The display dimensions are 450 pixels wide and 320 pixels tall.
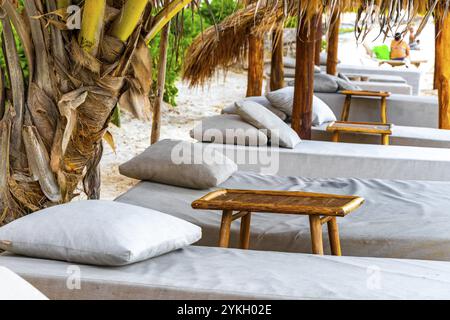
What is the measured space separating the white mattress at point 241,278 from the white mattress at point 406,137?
10.8 ft

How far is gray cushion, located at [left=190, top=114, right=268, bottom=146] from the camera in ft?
15.7

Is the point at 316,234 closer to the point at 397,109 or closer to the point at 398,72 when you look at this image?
the point at 397,109

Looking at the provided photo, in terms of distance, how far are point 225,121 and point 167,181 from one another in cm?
117

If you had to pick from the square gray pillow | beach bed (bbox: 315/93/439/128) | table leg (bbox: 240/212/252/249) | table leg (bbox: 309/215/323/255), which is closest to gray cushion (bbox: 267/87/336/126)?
beach bed (bbox: 315/93/439/128)

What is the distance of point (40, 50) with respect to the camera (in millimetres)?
3023

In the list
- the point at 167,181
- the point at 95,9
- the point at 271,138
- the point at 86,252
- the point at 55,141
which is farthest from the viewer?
the point at 271,138

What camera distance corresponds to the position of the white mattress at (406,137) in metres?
5.68

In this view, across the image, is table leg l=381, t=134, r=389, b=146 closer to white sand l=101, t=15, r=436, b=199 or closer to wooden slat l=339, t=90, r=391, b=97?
white sand l=101, t=15, r=436, b=199

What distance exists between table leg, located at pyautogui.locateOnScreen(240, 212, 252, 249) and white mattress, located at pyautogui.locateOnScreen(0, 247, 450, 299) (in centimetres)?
48

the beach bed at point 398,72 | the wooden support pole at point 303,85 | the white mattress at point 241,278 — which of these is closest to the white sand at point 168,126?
the wooden support pole at point 303,85

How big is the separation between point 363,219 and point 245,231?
21.6 inches
